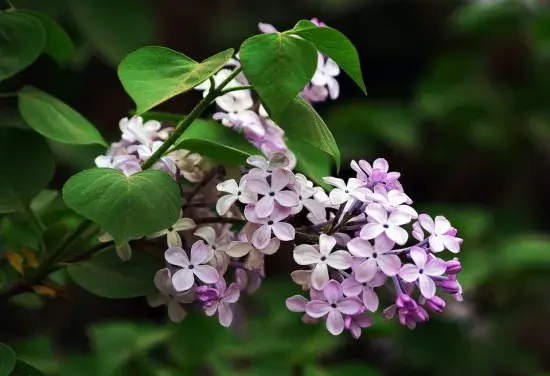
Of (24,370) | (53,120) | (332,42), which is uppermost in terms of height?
(332,42)

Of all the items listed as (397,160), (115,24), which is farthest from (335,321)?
(397,160)

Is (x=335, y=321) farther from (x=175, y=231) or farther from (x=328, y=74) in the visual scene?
(x=328, y=74)

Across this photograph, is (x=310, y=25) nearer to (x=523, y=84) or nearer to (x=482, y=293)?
(x=482, y=293)

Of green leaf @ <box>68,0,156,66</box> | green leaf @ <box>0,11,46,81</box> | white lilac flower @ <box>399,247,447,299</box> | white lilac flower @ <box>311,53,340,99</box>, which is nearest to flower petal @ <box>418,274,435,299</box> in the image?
white lilac flower @ <box>399,247,447,299</box>

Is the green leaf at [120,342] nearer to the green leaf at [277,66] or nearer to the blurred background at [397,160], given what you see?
the blurred background at [397,160]

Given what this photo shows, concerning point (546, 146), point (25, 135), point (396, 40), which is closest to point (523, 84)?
point (546, 146)

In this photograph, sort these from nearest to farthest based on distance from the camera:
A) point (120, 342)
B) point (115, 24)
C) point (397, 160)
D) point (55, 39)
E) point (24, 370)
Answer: point (24, 370), point (55, 39), point (120, 342), point (115, 24), point (397, 160)
